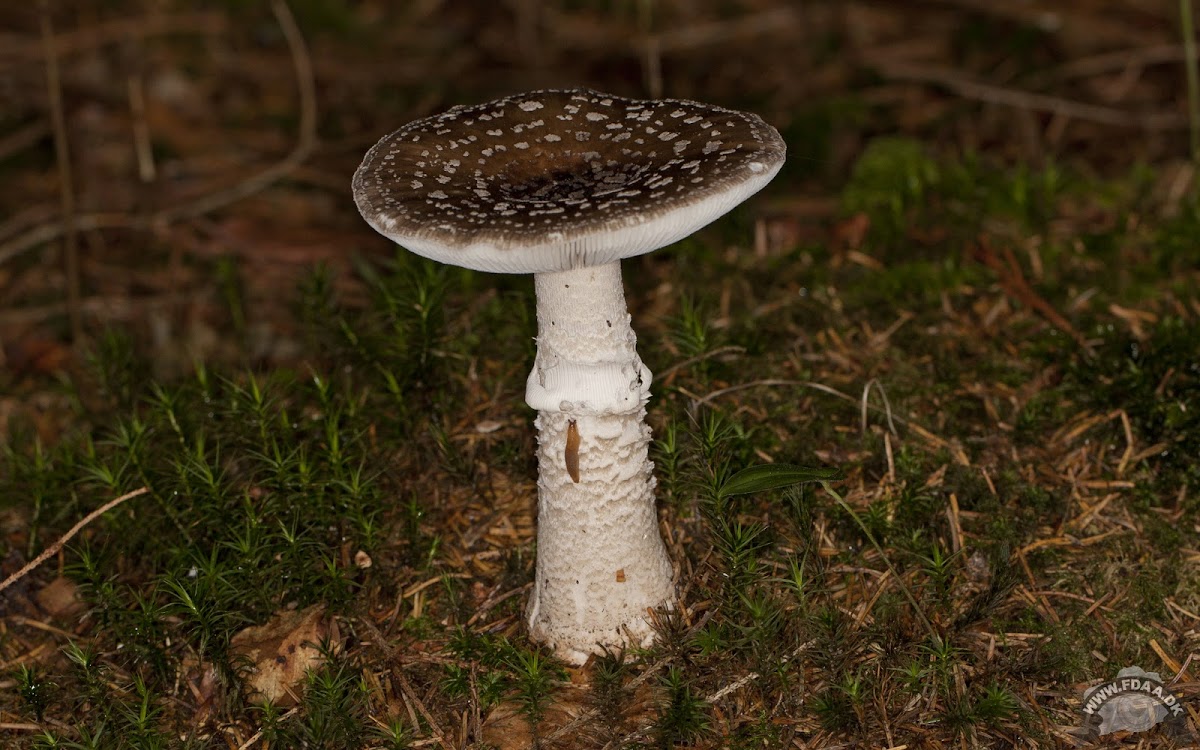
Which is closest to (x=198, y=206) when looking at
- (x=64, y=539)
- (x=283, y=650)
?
(x=64, y=539)

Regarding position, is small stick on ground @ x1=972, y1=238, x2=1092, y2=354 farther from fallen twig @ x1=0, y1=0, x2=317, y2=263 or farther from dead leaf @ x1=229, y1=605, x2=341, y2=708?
fallen twig @ x1=0, y1=0, x2=317, y2=263

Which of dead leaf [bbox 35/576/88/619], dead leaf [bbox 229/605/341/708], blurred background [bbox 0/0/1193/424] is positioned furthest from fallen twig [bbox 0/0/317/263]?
dead leaf [bbox 229/605/341/708]

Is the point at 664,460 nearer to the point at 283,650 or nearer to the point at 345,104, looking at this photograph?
the point at 283,650

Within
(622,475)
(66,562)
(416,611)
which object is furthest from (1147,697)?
(66,562)

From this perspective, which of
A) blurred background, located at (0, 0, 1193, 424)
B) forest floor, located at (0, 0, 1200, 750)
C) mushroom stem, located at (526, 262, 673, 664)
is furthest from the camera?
blurred background, located at (0, 0, 1193, 424)

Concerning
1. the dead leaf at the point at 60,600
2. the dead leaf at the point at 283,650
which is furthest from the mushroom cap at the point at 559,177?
the dead leaf at the point at 60,600

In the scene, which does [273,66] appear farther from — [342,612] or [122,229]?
[342,612]

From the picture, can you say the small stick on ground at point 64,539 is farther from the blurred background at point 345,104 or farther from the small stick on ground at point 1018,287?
the small stick on ground at point 1018,287
